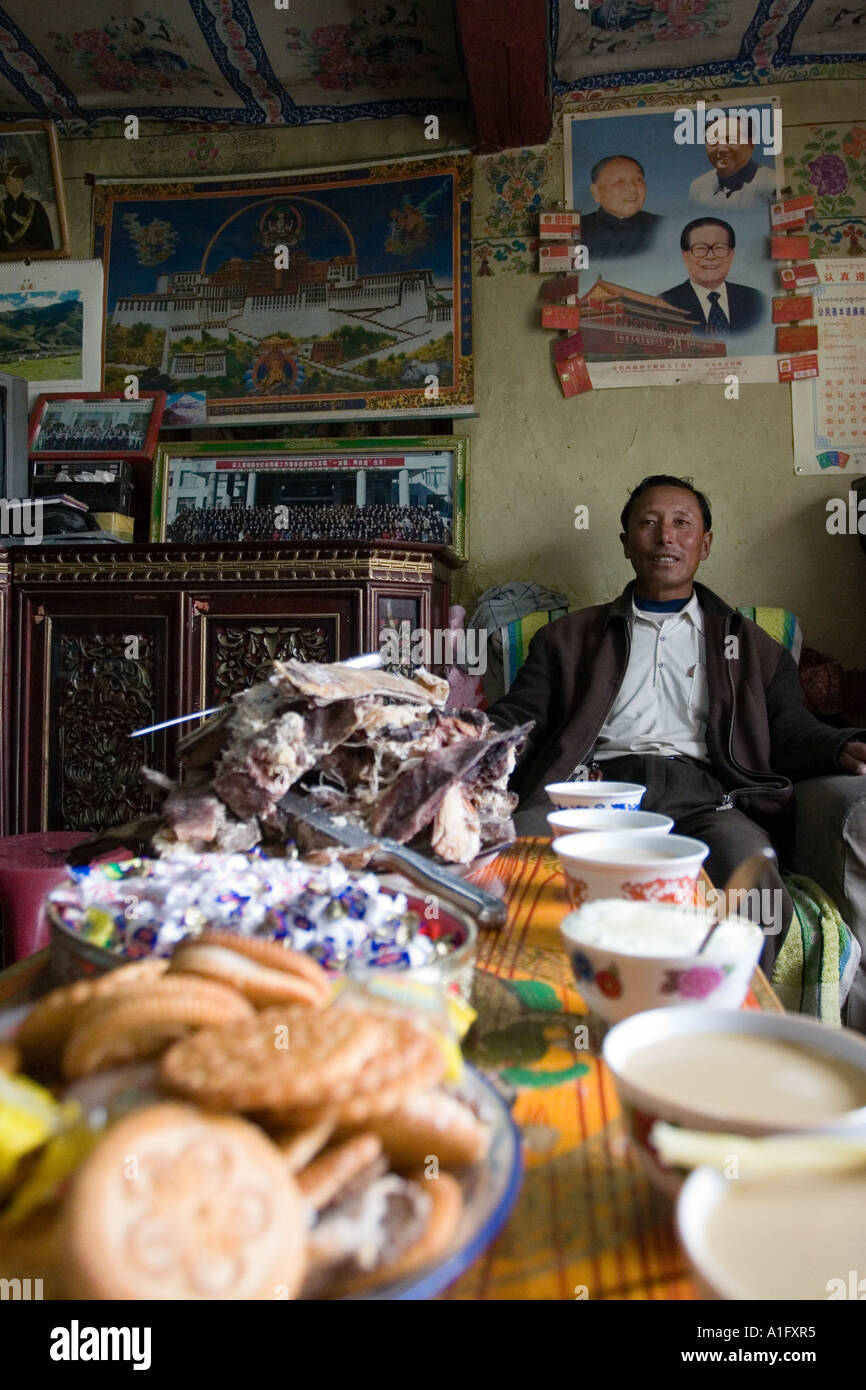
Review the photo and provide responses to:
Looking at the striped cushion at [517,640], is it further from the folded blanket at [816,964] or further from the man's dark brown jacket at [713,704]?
the folded blanket at [816,964]

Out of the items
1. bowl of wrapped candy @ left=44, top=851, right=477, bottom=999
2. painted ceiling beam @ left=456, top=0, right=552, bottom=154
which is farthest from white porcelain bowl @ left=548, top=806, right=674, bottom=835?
painted ceiling beam @ left=456, top=0, right=552, bottom=154

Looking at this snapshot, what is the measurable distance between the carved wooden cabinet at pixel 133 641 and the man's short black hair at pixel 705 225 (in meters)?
1.75

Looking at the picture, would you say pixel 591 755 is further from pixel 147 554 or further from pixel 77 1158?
pixel 77 1158

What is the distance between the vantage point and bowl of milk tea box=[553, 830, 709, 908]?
949mm

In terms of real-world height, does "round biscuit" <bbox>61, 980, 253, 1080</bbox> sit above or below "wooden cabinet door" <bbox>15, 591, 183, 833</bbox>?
below

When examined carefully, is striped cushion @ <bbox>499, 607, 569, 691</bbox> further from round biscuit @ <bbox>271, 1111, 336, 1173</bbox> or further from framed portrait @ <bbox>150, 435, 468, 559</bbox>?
round biscuit @ <bbox>271, 1111, 336, 1173</bbox>

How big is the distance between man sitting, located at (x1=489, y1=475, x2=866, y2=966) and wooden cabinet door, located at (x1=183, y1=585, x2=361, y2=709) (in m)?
0.77

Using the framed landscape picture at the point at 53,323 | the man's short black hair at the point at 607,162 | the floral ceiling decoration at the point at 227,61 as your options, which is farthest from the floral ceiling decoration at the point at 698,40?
the framed landscape picture at the point at 53,323

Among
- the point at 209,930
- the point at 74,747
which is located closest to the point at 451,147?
the point at 74,747

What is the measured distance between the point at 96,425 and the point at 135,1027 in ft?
13.4

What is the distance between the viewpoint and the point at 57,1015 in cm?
57

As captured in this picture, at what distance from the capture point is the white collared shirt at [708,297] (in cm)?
368

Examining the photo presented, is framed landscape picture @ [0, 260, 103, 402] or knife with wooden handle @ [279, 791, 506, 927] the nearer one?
knife with wooden handle @ [279, 791, 506, 927]

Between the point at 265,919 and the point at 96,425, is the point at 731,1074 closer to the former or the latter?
the point at 265,919
